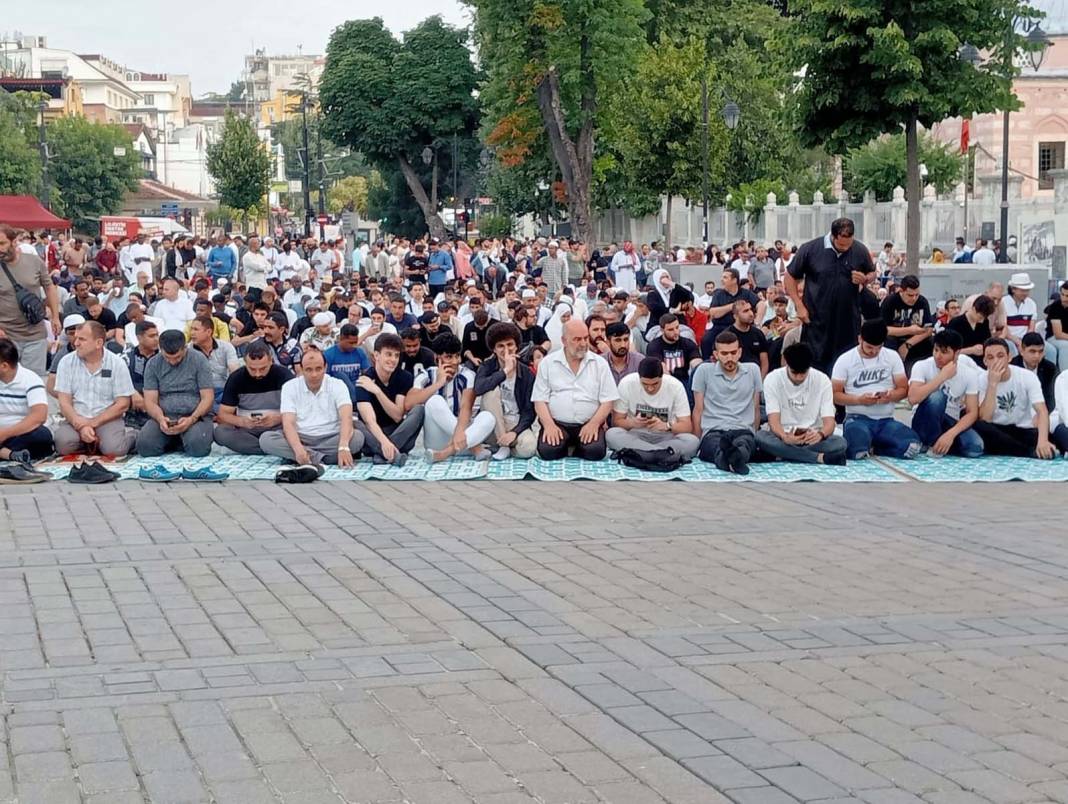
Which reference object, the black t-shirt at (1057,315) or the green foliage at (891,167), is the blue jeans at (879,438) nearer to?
the black t-shirt at (1057,315)

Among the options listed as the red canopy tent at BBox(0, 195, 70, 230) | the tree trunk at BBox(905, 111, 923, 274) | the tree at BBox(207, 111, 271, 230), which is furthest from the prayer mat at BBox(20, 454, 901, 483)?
the tree at BBox(207, 111, 271, 230)

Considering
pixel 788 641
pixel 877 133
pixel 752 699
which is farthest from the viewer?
pixel 877 133

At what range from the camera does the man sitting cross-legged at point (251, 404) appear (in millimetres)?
14281

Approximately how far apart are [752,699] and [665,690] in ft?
1.20

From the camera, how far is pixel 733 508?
37.9 feet

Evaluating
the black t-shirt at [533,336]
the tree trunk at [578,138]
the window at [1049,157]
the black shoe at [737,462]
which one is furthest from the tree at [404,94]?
the black shoe at [737,462]

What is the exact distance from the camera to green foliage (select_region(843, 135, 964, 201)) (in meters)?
58.1

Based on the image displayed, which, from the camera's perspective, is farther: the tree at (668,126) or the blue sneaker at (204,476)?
the tree at (668,126)

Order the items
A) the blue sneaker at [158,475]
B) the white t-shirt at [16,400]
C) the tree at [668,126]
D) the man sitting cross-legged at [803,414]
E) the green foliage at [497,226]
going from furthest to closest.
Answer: the green foliage at [497,226] < the tree at [668,126] < the white t-shirt at [16,400] < the man sitting cross-legged at [803,414] < the blue sneaker at [158,475]

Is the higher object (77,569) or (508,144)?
(508,144)

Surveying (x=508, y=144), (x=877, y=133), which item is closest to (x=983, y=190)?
(x=508, y=144)

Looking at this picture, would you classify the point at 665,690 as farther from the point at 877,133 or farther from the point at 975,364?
the point at 877,133

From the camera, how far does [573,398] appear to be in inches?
557

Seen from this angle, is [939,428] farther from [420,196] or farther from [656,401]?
[420,196]
